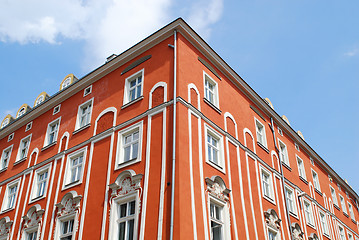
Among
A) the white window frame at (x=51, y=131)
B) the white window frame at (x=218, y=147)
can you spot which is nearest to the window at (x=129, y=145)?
the white window frame at (x=218, y=147)

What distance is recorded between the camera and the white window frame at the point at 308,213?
26.3 meters

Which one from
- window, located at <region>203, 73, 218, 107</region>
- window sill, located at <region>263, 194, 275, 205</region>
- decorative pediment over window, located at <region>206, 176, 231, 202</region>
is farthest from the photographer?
window sill, located at <region>263, 194, 275, 205</region>

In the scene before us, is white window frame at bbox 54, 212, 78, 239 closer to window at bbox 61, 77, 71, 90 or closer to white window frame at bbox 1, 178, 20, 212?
white window frame at bbox 1, 178, 20, 212

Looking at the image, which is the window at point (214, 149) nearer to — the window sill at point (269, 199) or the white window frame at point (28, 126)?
the window sill at point (269, 199)

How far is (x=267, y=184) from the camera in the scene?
23.0 meters

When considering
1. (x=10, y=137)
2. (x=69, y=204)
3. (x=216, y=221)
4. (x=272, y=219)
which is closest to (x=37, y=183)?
(x=69, y=204)

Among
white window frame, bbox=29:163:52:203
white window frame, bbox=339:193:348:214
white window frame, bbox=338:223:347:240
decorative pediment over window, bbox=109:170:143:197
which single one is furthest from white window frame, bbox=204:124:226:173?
white window frame, bbox=339:193:348:214

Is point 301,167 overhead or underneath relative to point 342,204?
overhead

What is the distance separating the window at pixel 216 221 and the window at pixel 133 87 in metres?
6.99

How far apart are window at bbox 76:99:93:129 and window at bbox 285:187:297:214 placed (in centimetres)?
1330

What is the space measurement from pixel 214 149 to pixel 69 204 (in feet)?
25.8

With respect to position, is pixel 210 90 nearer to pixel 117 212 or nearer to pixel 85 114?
pixel 85 114

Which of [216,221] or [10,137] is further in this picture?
[10,137]

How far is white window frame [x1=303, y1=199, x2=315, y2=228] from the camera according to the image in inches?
1037
